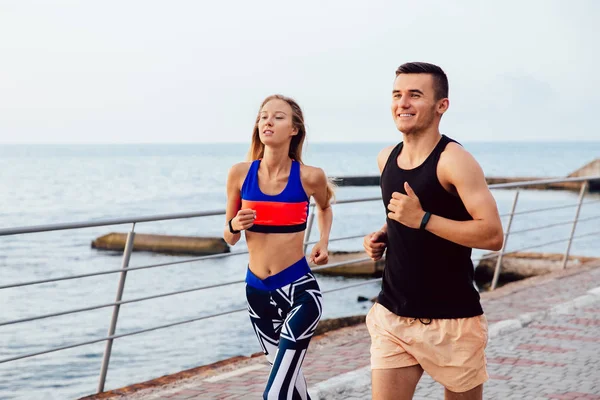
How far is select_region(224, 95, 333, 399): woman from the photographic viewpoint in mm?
4223

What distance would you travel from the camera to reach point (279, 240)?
4398mm

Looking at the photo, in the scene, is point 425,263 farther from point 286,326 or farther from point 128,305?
point 128,305

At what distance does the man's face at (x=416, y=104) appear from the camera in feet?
11.0

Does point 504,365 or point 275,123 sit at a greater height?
point 275,123

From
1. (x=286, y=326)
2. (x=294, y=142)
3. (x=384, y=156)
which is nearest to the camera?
(x=384, y=156)

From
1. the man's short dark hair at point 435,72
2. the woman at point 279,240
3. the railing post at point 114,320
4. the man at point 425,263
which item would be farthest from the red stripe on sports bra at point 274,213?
the railing post at point 114,320

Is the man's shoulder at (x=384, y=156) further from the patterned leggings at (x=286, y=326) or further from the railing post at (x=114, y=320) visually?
the railing post at (x=114, y=320)

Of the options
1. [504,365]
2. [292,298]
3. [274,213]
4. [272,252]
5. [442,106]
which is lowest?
[504,365]

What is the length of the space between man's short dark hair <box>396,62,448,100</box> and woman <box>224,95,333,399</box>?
48.1 inches

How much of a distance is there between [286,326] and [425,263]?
42.9 inches

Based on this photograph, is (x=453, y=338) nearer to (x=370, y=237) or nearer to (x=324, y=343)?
(x=370, y=237)

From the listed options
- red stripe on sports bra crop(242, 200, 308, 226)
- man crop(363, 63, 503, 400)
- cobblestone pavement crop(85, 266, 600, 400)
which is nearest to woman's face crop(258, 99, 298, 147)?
red stripe on sports bra crop(242, 200, 308, 226)

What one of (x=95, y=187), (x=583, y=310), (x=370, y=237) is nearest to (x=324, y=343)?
(x=583, y=310)

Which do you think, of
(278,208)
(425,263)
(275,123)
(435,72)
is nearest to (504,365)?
(278,208)
